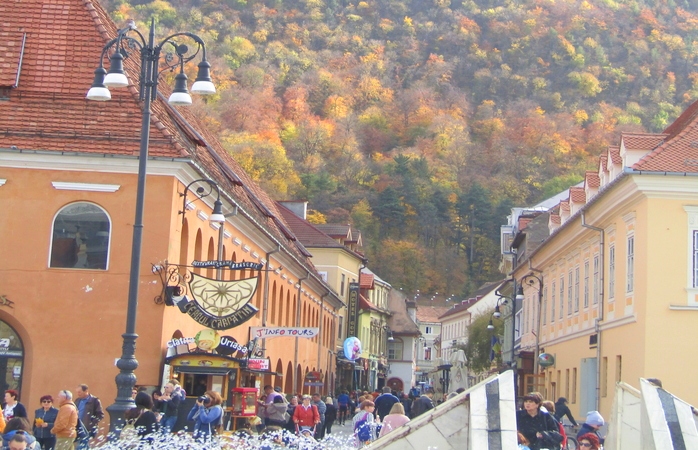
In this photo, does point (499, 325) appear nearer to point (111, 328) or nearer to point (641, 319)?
point (641, 319)

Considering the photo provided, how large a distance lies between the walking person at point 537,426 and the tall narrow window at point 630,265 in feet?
45.3

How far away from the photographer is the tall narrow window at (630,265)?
87.4ft

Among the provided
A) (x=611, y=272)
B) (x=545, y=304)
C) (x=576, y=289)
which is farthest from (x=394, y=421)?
(x=545, y=304)

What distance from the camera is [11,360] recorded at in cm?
2198

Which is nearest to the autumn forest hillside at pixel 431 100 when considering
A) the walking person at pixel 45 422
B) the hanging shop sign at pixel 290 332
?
the hanging shop sign at pixel 290 332

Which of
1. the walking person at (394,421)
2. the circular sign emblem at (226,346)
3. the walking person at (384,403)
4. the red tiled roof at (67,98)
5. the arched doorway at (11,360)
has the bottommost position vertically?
the walking person at (394,421)

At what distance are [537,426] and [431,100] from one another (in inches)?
5069

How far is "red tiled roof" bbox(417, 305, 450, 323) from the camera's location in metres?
127

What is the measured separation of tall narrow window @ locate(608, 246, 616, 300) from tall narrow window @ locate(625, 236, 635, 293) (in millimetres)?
1600

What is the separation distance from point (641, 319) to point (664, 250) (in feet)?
5.45

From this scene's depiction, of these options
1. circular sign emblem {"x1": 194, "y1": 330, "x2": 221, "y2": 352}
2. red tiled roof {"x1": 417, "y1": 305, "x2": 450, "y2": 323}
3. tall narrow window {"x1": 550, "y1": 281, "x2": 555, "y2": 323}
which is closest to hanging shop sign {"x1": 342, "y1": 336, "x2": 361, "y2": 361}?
tall narrow window {"x1": 550, "y1": 281, "x2": 555, "y2": 323}

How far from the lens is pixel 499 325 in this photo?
63000 millimetres

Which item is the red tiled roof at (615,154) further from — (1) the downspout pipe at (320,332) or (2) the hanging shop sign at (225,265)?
(1) the downspout pipe at (320,332)

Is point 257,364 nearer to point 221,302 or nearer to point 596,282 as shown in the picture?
point 221,302
